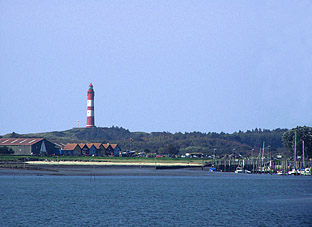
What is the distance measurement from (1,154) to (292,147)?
108836mm

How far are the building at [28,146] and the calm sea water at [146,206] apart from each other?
78.0 m

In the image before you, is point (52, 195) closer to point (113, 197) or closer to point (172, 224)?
point (113, 197)

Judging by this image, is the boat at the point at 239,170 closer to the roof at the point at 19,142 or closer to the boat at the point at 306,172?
the boat at the point at 306,172

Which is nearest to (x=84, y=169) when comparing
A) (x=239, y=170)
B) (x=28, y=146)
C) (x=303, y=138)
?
(x=28, y=146)

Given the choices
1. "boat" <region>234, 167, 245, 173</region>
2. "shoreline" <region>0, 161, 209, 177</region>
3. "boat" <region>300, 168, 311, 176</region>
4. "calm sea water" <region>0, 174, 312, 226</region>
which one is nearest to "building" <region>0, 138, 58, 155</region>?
"shoreline" <region>0, 161, 209, 177</region>

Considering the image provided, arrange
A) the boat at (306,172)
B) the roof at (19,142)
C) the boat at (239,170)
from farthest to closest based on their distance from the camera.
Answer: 1. the roof at (19,142)
2. the boat at (239,170)
3. the boat at (306,172)

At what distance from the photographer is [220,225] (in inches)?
2124

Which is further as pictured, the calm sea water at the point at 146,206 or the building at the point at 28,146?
the building at the point at 28,146

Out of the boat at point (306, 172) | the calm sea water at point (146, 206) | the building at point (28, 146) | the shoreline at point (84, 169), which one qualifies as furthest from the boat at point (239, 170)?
the building at point (28, 146)

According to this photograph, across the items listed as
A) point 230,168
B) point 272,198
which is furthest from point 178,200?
point 230,168

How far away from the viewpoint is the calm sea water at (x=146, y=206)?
2201 inches

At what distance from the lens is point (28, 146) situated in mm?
176500

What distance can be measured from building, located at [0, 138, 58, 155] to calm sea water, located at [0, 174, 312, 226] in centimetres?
7802

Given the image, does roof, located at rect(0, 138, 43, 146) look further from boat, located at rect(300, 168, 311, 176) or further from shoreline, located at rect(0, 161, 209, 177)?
boat, located at rect(300, 168, 311, 176)
